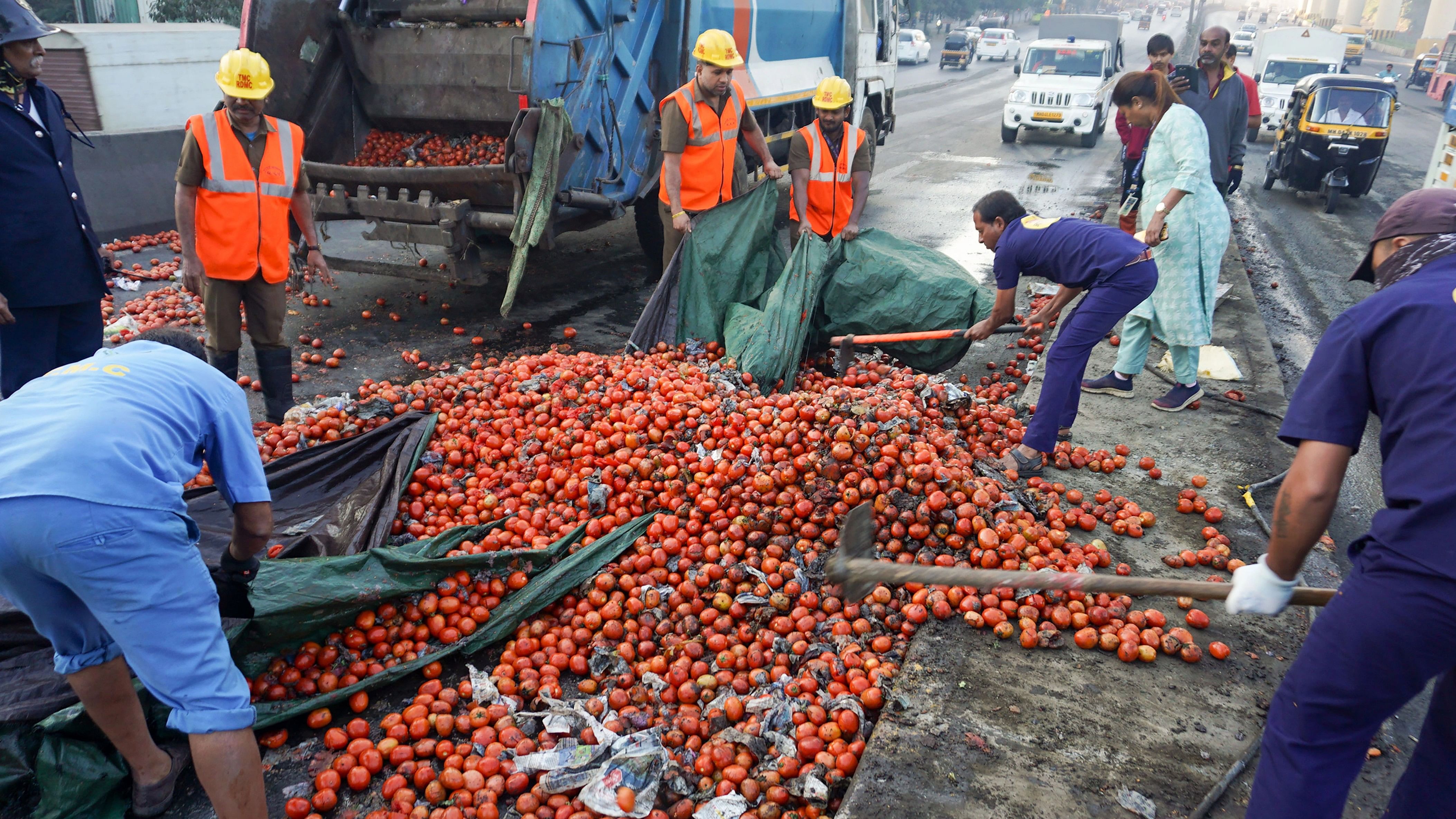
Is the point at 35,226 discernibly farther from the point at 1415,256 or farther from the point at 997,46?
the point at 997,46

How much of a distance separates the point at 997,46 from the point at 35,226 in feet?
151

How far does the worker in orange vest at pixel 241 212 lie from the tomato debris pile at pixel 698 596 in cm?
86

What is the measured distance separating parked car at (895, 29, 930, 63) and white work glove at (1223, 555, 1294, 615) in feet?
130

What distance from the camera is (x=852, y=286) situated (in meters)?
5.51

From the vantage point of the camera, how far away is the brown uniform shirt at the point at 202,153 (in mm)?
4418

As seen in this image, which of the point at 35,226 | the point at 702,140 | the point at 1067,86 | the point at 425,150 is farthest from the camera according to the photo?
the point at 1067,86

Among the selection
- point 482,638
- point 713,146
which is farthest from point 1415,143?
point 482,638

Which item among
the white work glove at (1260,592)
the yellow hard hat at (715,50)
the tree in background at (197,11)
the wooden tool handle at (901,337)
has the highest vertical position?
the tree in background at (197,11)

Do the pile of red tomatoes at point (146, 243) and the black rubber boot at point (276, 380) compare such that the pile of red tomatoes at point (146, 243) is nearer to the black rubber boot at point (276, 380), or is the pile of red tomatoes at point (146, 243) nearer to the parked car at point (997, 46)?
the black rubber boot at point (276, 380)

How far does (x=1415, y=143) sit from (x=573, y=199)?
71.7 feet

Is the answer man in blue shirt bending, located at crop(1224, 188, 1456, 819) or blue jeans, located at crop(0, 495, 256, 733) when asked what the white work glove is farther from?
blue jeans, located at crop(0, 495, 256, 733)

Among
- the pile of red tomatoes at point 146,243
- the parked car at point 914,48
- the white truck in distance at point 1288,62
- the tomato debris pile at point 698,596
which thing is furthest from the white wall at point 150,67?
the parked car at point 914,48

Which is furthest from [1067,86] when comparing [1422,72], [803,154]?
[1422,72]

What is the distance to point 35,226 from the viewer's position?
3.95 meters
